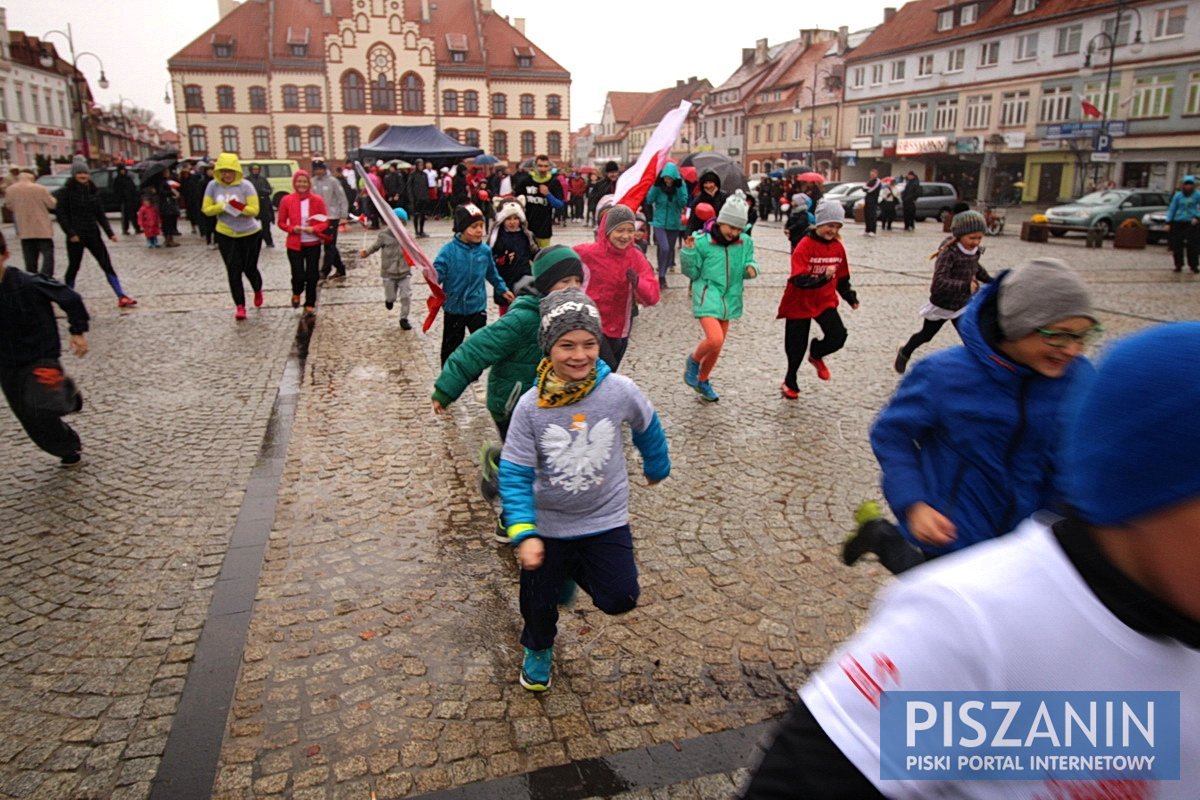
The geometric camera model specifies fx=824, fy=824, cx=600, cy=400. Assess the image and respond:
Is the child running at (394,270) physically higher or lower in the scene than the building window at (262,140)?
lower

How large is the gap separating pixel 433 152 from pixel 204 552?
3177 centimetres

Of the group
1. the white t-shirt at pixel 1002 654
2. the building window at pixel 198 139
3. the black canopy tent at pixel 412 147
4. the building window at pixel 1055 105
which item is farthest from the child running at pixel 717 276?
the building window at pixel 198 139

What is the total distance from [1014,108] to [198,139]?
188 feet

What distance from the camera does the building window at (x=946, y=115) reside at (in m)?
47.2

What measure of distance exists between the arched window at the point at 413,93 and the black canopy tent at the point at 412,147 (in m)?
34.1

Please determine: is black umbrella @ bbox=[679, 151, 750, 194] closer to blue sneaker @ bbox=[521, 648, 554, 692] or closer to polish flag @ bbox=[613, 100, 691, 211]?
polish flag @ bbox=[613, 100, 691, 211]

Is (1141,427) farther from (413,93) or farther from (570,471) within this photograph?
(413,93)

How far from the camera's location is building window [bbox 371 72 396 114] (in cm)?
6589

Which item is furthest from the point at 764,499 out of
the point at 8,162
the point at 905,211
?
the point at 8,162

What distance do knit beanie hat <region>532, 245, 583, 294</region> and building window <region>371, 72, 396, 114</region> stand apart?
224 feet

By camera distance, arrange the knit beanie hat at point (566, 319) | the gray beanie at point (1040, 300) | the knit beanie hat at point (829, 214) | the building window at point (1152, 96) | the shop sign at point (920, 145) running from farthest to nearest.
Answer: the shop sign at point (920, 145), the building window at point (1152, 96), the knit beanie hat at point (829, 214), the knit beanie hat at point (566, 319), the gray beanie at point (1040, 300)

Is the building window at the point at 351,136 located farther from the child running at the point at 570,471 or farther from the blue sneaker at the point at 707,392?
the child running at the point at 570,471

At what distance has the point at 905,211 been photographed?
26625 mm

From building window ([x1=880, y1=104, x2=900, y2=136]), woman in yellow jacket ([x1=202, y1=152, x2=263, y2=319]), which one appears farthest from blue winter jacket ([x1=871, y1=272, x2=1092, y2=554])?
building window ([x1=880, y1=104, x2=900, y2=136])
